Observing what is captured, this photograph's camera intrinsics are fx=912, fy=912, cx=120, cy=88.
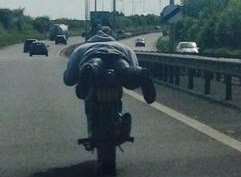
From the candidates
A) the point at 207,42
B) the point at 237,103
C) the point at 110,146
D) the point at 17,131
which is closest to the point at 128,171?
the point at 110,146

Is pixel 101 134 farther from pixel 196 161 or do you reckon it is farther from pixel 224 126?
pixel 224 126

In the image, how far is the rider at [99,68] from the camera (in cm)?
965

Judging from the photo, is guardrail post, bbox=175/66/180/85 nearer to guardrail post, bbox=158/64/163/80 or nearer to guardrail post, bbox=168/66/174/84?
guardrail post, bbox=168/66/174/84

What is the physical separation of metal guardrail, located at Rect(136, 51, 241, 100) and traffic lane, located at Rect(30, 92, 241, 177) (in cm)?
484

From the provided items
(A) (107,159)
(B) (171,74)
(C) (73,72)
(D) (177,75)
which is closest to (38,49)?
(B) (171,74)

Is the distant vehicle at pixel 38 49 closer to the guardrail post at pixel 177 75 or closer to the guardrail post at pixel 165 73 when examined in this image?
the guardrail post at pixel 165 73

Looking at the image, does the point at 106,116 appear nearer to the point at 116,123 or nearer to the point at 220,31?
the point at 116,123

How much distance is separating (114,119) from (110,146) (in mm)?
293

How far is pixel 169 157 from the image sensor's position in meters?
11.1

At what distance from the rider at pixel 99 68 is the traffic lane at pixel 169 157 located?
0.64 metres

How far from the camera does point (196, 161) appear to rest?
35.0 ft

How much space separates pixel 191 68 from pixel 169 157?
12462mm

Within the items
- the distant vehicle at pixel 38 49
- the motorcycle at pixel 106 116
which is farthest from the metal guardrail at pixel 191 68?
the distant vehicle at pixel 38 49

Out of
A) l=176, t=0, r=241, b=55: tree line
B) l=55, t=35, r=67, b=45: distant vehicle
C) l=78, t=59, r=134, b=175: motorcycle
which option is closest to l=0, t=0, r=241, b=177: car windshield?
l=78, t=59, r=134, b=175: motorcycle
